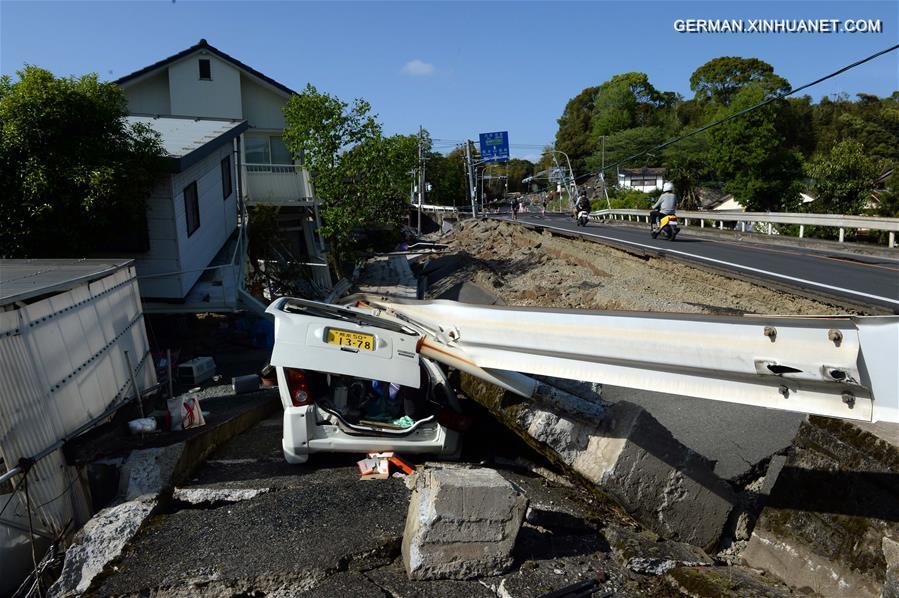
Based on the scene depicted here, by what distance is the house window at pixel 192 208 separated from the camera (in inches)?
519

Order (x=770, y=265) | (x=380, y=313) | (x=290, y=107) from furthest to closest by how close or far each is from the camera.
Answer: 1. (x=290, y=107)
2. (x=770, y=265)
3. (x=380, y=313)

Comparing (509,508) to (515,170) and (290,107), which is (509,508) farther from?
(515,170)

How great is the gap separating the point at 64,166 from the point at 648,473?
410 inches

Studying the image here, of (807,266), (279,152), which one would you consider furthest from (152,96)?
(807,266)

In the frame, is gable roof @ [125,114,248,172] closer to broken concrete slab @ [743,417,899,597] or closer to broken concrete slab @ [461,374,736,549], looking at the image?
broken concrete slab @ [461,374,736,549]

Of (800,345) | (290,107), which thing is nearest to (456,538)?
(800,345)

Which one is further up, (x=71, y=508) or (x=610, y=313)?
(x=610, y=313)

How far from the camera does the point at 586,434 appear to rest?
5.01 m

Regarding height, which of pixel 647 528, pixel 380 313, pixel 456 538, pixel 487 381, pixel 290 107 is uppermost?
pixel 290 107

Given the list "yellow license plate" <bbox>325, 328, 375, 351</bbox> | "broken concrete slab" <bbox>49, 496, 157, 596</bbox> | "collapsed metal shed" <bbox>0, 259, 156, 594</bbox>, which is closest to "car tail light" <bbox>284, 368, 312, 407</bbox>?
"yellow license plate" <bbox>325, 328, 375, 351</bbox>

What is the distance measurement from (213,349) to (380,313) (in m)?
7.70

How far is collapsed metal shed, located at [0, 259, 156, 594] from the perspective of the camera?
4.61 metres

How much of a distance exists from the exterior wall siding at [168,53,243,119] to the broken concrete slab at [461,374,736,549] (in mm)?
23037

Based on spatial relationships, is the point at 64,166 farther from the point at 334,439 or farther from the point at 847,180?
the point at 847,180
